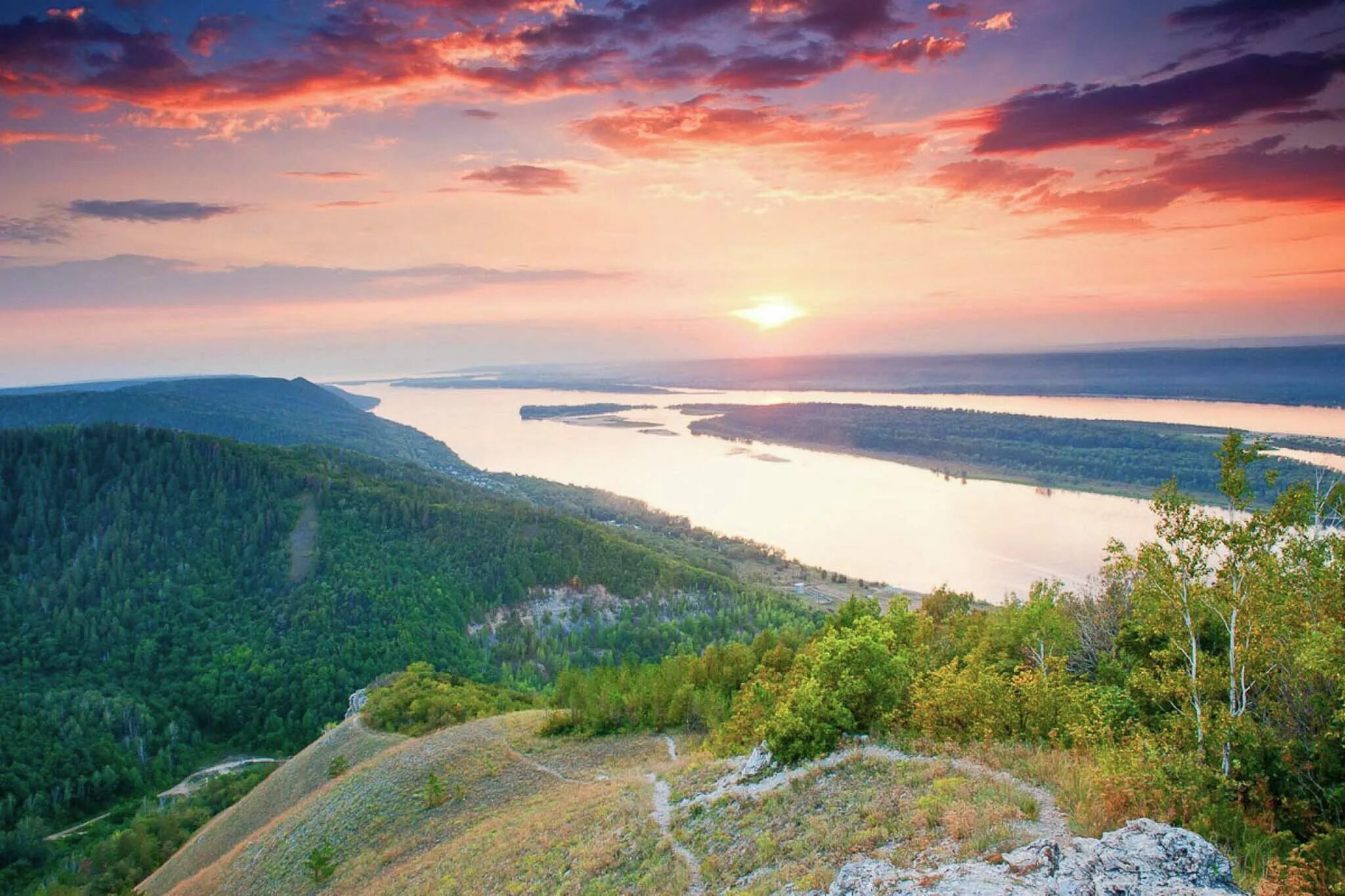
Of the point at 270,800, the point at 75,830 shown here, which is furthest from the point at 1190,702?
the point at 75,830

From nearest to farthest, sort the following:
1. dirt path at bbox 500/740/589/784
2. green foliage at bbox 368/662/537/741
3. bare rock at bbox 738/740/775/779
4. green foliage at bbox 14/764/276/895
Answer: bare rock at bbox 738/740/775/779, dirt path at bbox 500/740/589/784, green foliage at bbox 14/764/276/895, green foliage at bbox 368/662/537/741

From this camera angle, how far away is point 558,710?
44.4m

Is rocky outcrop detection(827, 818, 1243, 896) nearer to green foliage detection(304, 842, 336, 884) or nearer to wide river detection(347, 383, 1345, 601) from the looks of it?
green foliage detection(304, 842, 336, 884)

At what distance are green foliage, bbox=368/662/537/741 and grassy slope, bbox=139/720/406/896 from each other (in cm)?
147

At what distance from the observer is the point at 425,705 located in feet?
174

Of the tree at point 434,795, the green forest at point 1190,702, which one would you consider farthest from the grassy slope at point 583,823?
the green forest at point 1190,702

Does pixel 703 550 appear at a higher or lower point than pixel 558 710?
lower

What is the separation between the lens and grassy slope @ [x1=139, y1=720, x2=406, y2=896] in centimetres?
4328

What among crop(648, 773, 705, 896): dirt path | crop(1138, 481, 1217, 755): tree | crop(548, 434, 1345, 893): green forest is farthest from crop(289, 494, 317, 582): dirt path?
crop(1138, 481, 1217, 755): tree

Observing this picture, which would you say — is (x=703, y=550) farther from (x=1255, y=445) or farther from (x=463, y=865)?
(x=1255, y=445)

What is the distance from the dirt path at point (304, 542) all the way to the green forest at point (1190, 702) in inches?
4015

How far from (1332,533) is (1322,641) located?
5.75 m

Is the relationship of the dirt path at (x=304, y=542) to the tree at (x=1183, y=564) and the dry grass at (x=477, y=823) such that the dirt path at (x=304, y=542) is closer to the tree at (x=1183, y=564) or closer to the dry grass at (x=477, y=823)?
the dry grass at (x=477, y=823)

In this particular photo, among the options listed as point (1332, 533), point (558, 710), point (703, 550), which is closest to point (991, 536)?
point (703, 550)
